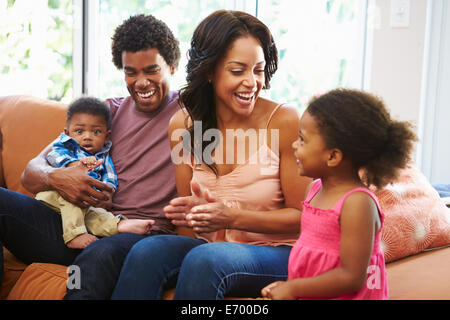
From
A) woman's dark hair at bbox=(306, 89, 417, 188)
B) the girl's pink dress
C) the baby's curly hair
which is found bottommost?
the girl's pink dress

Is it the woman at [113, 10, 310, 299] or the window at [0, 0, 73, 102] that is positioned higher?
the window at [0, 0, 73, 102]

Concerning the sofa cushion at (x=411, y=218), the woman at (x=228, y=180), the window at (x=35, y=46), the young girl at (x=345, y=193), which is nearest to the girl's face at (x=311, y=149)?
the young girl at (x=345, y=193)

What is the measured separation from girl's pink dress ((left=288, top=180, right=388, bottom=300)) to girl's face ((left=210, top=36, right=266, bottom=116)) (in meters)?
0.40

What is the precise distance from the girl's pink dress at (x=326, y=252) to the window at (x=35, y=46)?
6.21 feet

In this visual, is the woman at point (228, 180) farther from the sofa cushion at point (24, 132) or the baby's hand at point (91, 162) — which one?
the sofa cushion at point (24, 132)

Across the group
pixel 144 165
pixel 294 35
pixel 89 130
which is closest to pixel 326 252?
pixel 144 165

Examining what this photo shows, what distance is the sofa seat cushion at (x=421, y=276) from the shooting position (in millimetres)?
1271

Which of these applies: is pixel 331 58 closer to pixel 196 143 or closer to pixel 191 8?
pixel 191 8

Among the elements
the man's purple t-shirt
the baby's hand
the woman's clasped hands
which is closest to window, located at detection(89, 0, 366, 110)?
the man's purple t-shirt

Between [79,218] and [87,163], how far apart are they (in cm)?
21

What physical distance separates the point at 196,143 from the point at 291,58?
1.66m

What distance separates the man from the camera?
148 centimetres

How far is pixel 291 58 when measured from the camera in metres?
2.92

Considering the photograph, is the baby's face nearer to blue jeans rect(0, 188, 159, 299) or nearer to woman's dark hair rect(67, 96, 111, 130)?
woman's dark hair rect(67, 96, 111, 130)
